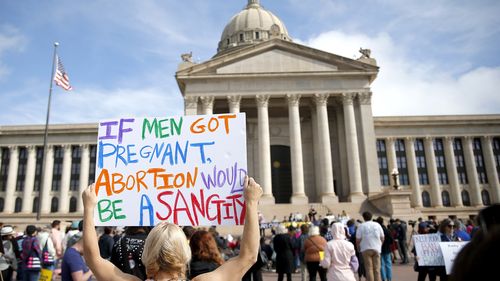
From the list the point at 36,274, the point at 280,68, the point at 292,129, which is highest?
the point at 280,68

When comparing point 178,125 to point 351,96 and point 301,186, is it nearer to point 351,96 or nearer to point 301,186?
point 301,186

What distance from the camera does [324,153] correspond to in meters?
39.2

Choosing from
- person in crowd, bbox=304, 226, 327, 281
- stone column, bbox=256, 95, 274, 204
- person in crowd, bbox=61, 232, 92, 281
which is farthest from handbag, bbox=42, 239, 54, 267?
stone column, bbox=256, 95, 274, 204

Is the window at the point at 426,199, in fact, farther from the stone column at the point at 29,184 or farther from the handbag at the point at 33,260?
→ the stone column at the point at 29,184

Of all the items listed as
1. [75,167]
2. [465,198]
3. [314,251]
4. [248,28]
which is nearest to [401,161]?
[465,198]

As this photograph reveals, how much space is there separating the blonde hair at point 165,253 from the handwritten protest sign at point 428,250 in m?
6.46

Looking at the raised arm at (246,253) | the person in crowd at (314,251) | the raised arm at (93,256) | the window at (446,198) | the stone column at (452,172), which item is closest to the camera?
the raised arm at (246,253)

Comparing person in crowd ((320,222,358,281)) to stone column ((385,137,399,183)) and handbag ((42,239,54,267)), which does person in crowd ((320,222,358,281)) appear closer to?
handbag ((42,239,54,267))

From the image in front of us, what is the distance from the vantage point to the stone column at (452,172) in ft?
171

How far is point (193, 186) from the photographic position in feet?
13.7

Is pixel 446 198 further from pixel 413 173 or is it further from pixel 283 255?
pixel 283 255

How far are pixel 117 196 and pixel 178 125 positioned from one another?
1.03m

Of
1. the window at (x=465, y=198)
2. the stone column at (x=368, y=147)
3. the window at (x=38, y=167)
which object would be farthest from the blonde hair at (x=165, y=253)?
the window at (x=38, y=167)

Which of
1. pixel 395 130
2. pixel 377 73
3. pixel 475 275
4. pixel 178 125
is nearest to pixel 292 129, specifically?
pixel 377 73
